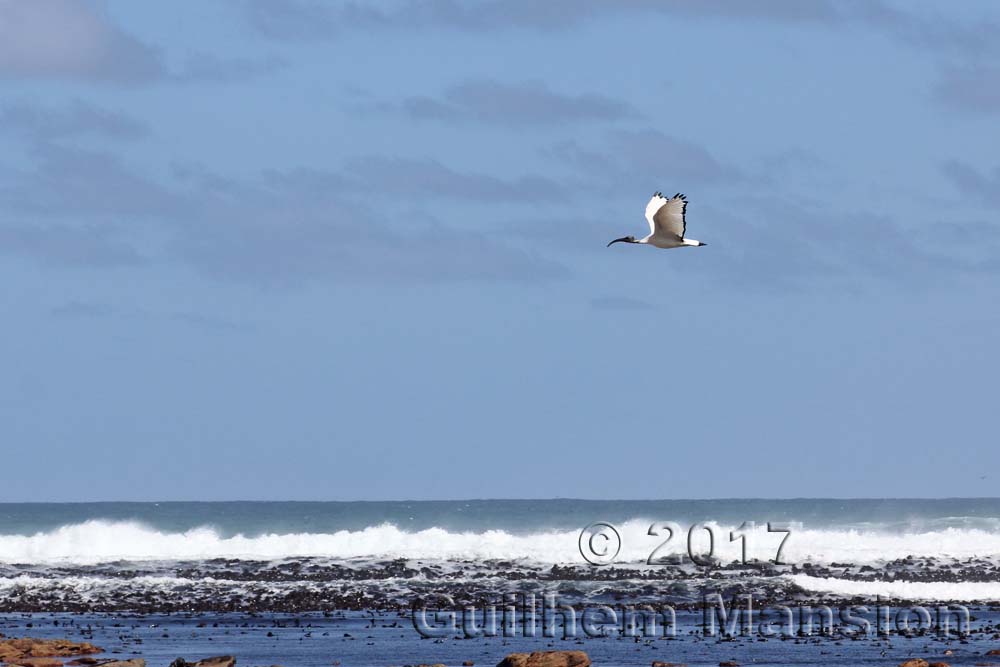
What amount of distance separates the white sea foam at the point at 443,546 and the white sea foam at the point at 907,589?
743 cm

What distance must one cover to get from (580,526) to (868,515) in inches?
929

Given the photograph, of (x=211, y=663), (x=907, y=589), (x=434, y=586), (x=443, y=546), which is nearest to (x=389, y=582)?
(x=434, y=586)

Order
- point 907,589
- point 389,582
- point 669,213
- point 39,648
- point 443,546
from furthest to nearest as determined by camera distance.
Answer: point 443,546 → point 389,582 → point 907,589 → point 39,648 → point 669,213

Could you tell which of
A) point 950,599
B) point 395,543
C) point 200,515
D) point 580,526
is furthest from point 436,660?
point 200,515

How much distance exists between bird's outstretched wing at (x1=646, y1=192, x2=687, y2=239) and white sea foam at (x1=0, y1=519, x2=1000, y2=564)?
2616 centimetres

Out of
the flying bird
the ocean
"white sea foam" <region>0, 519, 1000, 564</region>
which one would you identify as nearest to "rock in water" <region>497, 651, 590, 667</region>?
the ocean

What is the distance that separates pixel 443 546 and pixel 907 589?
2652 cm

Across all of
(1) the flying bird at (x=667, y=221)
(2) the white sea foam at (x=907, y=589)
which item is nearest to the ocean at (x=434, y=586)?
(2) the white sea foam at (x=907, y=589)

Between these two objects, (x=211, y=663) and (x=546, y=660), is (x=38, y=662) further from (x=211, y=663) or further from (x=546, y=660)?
(x=546, y=660)

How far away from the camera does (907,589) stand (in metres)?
44.6

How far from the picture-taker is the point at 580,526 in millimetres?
108875

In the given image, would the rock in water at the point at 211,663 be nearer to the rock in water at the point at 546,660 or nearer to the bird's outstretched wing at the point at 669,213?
the rock in water at the point at 546,660

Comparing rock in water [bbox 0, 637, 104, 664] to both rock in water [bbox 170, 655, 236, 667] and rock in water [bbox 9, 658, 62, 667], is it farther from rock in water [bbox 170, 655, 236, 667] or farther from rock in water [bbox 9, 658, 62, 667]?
rock in water [bbox 170, 655, 236, 667]

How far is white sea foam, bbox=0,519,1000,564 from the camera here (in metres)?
56.8
